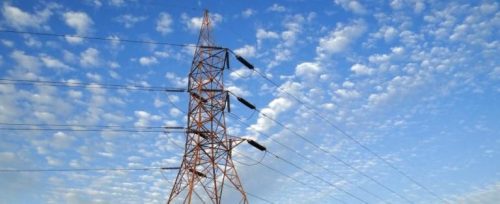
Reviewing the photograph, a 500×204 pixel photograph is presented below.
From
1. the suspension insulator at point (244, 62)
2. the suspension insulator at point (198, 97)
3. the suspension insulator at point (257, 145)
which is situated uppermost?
the suspension insulator at point (244, 62)

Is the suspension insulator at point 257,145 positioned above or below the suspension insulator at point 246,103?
below

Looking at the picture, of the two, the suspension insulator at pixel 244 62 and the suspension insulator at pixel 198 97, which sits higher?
the suspension insulator at pixel 244 62

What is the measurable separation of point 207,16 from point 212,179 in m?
15.5

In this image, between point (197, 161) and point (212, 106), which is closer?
point (197, 161)

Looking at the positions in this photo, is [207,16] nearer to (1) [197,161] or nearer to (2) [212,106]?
(2) [212,106]

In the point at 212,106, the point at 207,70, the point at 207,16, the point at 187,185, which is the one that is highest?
the point at 207,16

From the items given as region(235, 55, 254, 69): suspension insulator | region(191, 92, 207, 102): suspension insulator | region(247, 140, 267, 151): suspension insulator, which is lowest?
region(247, 140, 267, 151): suspension insulator

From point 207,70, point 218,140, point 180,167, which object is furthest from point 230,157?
point 207,70

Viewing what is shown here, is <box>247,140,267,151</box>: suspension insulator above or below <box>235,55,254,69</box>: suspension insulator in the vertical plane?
below

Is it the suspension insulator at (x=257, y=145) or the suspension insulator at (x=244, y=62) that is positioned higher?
the suspension insulator at (x=244, y=62)

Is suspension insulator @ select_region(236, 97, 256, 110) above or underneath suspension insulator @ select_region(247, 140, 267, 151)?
above

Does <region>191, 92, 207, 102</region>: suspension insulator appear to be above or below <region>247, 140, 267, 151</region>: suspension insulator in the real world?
above

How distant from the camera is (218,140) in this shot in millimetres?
36906

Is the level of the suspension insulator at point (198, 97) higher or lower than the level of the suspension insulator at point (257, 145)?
higher
